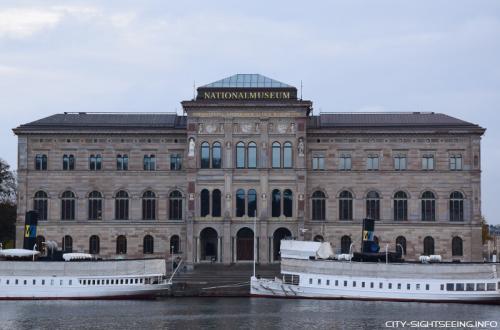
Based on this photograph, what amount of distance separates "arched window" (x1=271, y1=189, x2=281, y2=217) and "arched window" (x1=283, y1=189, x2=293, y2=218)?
51cm

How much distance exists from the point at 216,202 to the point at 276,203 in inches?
241

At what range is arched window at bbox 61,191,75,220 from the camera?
115375mm

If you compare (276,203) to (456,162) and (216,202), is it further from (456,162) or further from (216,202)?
(456,162)

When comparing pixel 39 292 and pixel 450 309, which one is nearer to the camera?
pixel 450 309

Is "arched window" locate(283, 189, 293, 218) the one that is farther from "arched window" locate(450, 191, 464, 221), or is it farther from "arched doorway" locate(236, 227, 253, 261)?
"arched window" locate(450, 191, 464, 221)

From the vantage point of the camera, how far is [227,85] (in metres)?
115

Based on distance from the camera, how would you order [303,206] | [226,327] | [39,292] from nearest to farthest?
[226,327]
[39,292]
[303,206]

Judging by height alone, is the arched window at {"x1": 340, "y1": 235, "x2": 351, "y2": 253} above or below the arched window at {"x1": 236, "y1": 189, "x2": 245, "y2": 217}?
below

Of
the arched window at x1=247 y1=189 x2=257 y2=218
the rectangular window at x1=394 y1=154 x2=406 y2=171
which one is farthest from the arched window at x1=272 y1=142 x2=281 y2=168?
the rectangular window at x1=394 y1=154 x2=406 y2=171

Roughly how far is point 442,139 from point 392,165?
5.77 meters

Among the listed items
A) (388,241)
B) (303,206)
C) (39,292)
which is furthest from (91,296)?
(388,241)

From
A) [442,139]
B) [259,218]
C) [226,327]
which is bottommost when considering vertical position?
[226,327]

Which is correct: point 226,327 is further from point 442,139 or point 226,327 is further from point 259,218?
point 442,139

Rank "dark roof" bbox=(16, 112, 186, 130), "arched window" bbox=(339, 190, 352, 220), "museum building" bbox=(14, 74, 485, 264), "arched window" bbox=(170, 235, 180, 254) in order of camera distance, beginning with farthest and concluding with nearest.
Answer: "dark roof" bbox=(16, 112, 186, 130) < "arched window" bbox=(170, 235, 180, 254) < "arched window" bbox=(339, 190, 352, 220) < "museum building" bbox=(14, 74, 485, 264)
